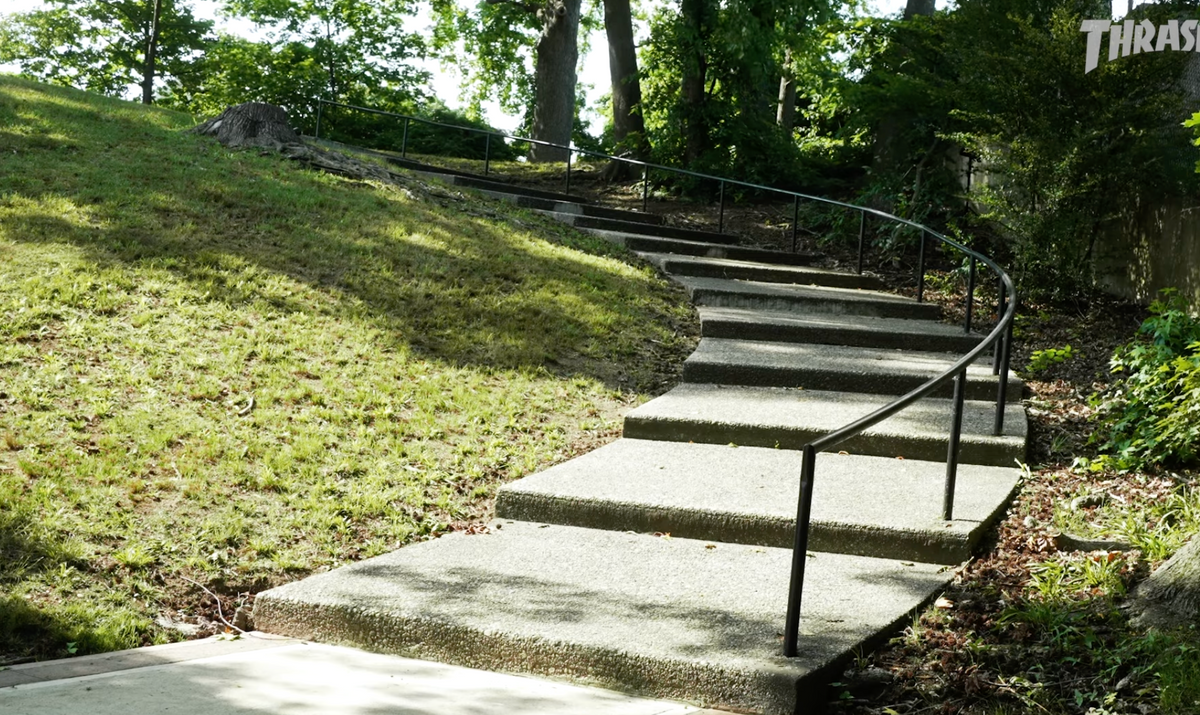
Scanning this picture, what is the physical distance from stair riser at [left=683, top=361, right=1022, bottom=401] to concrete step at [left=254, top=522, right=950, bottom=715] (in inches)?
110

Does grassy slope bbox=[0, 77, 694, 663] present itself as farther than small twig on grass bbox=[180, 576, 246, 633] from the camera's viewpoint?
Yes

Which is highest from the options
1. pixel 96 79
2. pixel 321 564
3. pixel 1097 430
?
pixel 96 79

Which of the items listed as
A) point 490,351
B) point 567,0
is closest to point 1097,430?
point 490,351

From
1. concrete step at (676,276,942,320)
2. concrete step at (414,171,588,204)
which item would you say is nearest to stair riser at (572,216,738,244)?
concrete step at (414,171,588,204)

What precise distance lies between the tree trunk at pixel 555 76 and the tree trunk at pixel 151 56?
51.6ft

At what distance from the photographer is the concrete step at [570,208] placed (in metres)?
13.8

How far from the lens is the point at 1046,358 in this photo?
28.0 ft

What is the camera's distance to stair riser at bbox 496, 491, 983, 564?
5.14 meters

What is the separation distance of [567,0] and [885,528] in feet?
52.4

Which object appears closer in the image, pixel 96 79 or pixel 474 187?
pixel 474 187

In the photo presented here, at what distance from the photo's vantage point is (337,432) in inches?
259

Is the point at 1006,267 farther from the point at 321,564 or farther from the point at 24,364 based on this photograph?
the point at 24,364

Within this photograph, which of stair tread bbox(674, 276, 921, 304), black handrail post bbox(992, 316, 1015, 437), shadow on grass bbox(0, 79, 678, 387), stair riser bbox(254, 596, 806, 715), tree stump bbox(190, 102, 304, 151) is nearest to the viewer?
stair riser bbox(254, 596, 806, 715)

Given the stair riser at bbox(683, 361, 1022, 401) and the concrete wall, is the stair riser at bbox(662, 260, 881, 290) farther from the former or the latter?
the stair riser at bbox(683, 361, 1022, 401)
